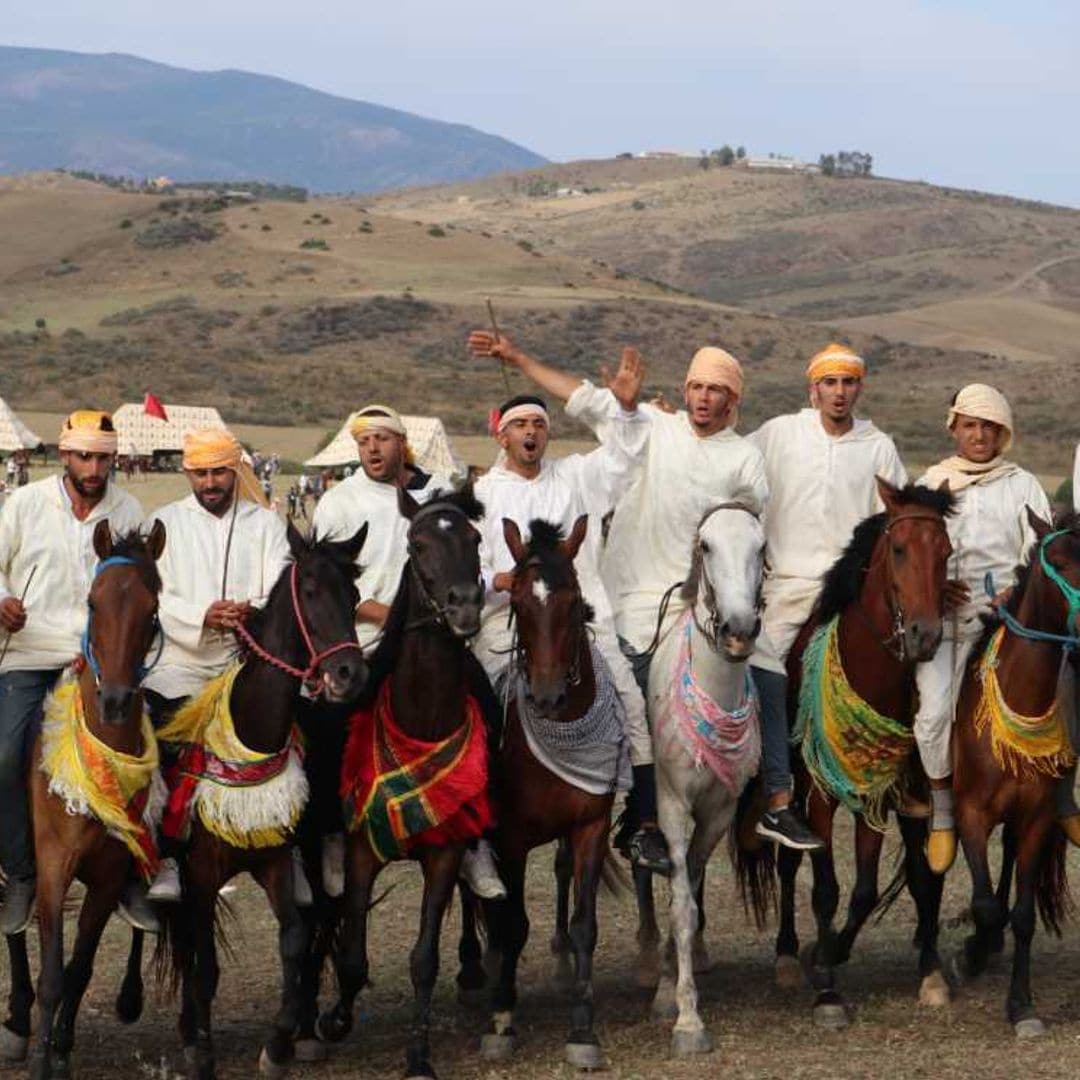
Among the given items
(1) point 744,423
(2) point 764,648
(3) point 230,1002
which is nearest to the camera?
(2) point 764,648

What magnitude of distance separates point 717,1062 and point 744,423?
55.9 meters

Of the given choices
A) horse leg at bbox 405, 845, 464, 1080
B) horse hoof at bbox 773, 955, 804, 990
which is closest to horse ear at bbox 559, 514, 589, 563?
horse leg at bbox 405, 845, 464, 1080

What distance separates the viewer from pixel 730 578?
9.05 meters

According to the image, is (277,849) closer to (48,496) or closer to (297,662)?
(297,662)

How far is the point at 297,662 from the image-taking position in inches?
340

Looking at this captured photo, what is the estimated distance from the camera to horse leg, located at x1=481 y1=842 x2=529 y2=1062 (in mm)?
9430

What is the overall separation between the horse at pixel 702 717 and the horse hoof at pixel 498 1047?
2.45 feet

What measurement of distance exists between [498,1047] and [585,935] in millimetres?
679

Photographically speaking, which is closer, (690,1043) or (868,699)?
(690,1043)

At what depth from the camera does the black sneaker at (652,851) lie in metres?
9.70

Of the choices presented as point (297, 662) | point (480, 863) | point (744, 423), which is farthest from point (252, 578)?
point (744, 423)

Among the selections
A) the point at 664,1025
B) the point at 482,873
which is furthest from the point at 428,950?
the point at 664,1025

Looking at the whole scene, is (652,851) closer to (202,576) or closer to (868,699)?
(868,699)

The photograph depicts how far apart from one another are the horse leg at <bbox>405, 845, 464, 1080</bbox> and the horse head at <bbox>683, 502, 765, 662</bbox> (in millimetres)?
1513
